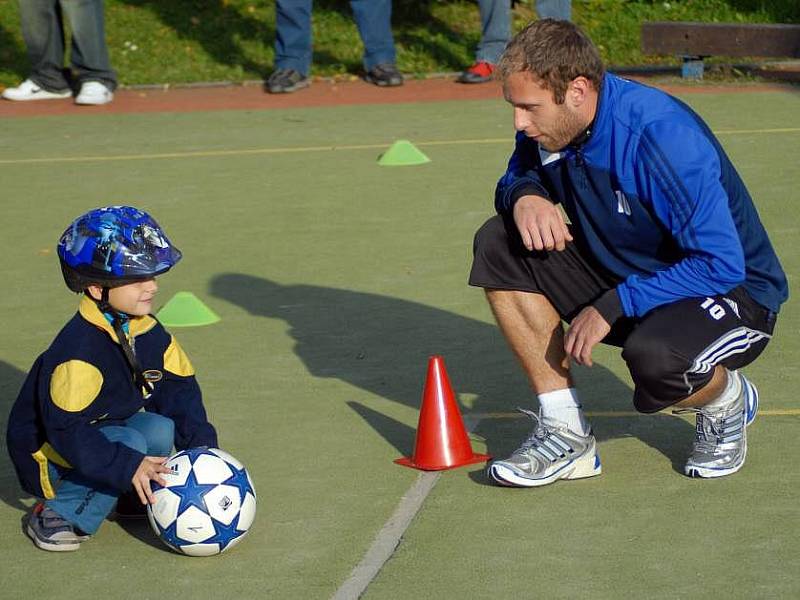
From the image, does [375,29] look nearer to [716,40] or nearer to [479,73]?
[479,73]

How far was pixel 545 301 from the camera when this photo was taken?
14.2 ft

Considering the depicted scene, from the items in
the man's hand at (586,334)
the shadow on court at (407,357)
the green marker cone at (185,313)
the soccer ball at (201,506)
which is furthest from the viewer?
the green marker cone at (185,313)

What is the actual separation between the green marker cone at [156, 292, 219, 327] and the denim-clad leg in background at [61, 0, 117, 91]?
18.8 ft

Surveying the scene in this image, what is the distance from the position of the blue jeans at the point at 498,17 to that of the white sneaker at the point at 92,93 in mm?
3124

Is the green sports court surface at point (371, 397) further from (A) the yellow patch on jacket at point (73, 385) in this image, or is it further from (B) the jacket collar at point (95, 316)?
(B) the jacket collar at point (95, 316)

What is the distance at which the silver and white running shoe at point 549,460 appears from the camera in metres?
4.17

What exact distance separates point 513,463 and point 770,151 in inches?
206

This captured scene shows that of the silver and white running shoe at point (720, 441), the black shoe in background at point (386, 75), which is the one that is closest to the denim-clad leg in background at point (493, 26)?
the black shoe in background at point (386, 75)

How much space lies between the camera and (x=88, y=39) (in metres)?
11.3

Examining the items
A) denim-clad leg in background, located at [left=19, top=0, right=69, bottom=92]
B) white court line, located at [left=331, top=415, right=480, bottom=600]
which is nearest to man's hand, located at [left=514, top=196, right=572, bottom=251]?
white court line, located at [left=331, top=415, right=480, bottom=600]

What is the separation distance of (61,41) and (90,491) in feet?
28.3

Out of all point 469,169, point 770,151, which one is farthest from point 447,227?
point 770,151

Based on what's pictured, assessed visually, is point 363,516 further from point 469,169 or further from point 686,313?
point 469,169

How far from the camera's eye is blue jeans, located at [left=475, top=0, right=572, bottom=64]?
11.3 m
